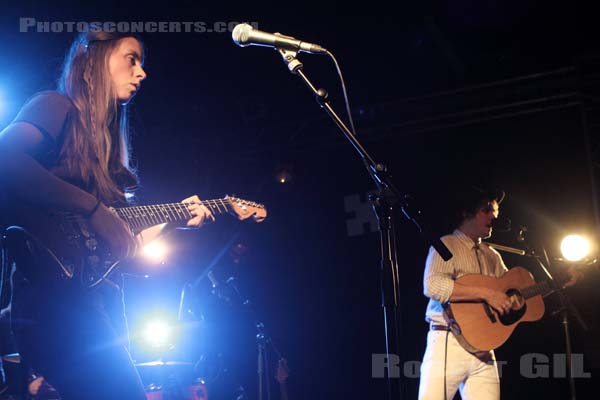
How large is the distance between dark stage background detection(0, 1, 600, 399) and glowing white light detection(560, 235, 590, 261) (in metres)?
0.48

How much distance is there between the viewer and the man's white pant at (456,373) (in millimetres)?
4102

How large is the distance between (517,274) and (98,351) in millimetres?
3976

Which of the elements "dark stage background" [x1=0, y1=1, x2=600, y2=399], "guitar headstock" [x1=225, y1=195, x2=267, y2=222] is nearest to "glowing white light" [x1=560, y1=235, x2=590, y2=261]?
"dark stage background" [x1=0, y1=1, x2=600, y2=399]

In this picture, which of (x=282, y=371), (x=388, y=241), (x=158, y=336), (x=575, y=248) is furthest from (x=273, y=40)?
(x=282, y=371)

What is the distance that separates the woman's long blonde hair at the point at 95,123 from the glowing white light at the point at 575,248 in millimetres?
5088

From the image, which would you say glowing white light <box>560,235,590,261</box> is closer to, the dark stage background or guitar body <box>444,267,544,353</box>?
the dark stage background

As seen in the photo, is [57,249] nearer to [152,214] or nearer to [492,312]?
[152,214]

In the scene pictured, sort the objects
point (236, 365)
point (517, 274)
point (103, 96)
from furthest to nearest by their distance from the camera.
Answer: point (236, 365)
point (517, 274)
point (103, 96)

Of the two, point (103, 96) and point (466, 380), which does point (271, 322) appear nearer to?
point (466, 380)

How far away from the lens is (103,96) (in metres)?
2.26

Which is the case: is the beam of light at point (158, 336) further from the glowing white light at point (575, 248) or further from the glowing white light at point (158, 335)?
the glowing white light at point (575, 248)

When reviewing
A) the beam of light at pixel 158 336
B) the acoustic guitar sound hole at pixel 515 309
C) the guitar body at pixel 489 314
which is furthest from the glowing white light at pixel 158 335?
the acoustic guitar sound hole at pixel 515 309

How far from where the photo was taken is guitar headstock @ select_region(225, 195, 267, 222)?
3566 millimetres

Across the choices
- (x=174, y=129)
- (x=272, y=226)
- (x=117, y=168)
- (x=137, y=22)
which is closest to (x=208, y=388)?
(x=272, y=226)
